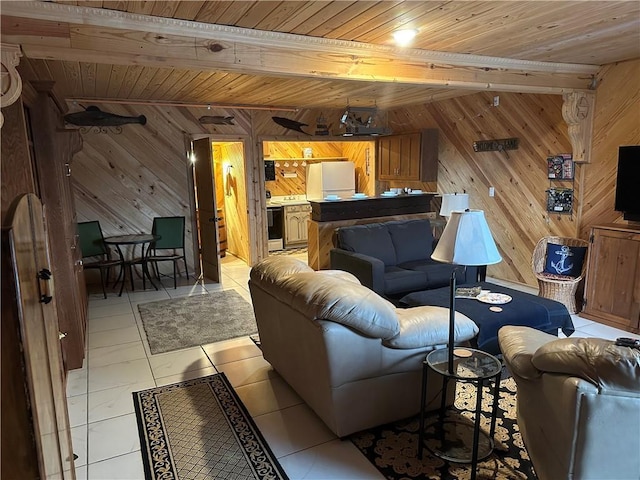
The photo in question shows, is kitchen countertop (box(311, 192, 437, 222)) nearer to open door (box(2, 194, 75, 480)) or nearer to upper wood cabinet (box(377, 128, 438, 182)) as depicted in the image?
upper wood cabinet (box(377, 128, 438, 182))

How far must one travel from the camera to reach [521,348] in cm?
204

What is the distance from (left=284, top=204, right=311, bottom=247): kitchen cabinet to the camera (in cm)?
862

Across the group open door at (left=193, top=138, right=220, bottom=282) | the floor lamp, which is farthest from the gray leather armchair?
open door at (left=193, top=138, right=220, bottom=282)

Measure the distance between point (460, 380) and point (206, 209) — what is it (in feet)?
16.2

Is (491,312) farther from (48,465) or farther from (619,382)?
(48,465)

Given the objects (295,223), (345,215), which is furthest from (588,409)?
(295,223)

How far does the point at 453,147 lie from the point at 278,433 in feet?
17.1

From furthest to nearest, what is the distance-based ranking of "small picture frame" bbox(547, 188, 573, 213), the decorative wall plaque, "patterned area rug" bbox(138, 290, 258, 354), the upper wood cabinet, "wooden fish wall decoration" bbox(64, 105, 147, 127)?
the upper wood cabinet, "wooden fish wall decoration" bbox(64, 105, 147, 127), the decorative wall plaque, "small picture frame" bbox(547, 188, 573, 213), "patterned area rug" bbox(138, 290, 258, 354)

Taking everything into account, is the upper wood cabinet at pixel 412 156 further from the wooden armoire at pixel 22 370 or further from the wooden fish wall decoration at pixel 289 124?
the wooden armoire at pixel 22 370

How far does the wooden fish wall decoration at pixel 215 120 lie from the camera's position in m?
6.54

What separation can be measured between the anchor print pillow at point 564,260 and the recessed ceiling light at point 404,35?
303 centimetres

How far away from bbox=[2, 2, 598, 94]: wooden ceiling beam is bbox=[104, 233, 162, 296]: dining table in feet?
11.4

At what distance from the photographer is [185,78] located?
4.60 meters

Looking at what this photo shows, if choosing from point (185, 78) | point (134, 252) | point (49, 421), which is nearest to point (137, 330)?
point (134, 252)
